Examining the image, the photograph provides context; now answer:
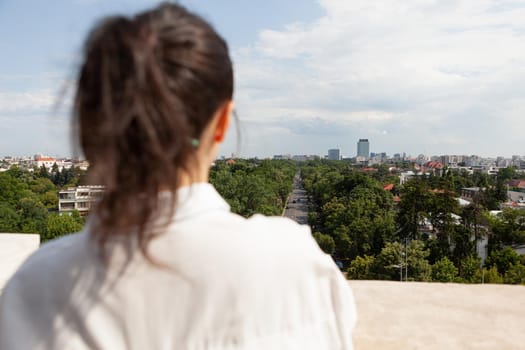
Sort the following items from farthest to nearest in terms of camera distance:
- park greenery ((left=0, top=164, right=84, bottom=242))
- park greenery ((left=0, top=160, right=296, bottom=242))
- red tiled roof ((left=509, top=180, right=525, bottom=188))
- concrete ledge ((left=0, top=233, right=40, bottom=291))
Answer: red tiled roof ((left=509, top=180, right=525, bottom=188)) → park greenery ((left=0, top=160, right=296, bottom=242)) → park greenery ((left=0, top=164, right=84, bottom=242)) → concrete ledge ((left=0, top=233, right=40, bottom=291))

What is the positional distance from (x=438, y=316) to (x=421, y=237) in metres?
21.5

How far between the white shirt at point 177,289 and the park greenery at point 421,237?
15.7 meters

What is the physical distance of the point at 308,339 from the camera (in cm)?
59

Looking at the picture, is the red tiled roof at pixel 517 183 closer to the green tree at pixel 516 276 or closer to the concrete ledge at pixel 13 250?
the green tree at pixel 516 276

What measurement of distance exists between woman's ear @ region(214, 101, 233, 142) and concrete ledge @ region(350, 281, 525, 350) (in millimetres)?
2189

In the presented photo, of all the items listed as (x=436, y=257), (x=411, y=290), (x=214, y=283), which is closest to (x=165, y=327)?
(x=214, y=283)

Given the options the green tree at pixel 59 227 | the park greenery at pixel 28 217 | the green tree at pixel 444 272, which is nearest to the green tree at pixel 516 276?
the green tree at pixel 444 272

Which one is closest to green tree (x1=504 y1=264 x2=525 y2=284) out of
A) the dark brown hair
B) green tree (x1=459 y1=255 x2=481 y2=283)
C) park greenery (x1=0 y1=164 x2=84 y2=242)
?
green tree (x1=459 y1=255 x2=481 y2=283)

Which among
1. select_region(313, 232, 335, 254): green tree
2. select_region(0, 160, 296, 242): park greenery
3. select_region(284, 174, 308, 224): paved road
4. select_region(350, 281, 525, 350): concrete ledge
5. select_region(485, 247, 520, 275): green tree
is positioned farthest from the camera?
select_region(284, 174, 308, 224): paved road

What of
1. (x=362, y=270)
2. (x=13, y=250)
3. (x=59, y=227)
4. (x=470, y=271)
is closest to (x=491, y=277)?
(x=470, y=271)

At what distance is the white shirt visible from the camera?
0.53 m

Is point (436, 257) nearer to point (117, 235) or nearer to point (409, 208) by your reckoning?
point (409, 208)

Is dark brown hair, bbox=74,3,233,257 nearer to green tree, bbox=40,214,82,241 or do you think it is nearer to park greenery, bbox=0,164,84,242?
park greenery, bbox=0,164,84,242

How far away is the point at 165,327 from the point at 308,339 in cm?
19
